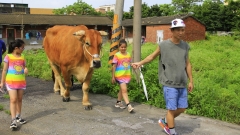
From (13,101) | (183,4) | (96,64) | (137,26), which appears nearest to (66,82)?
(96,64)

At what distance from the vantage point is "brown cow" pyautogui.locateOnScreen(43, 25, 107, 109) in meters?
6.28

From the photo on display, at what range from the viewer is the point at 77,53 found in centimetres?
671

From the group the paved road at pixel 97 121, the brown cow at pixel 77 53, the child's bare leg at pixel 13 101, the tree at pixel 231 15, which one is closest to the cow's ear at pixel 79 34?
the brown cow at pixel 77 53

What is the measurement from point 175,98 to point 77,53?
110 inches

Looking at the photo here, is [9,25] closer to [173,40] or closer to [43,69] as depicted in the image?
[43,69]

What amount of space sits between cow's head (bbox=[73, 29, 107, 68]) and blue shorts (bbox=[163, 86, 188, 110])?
1862 mm

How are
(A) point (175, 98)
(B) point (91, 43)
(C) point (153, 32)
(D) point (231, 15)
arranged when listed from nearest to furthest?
(A) point (175, 98) < (B) point (91, 43) < (C) point (153, 32) < (D) point (231, 15)

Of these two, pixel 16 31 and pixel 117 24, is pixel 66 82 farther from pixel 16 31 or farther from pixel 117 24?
pixel 16 31

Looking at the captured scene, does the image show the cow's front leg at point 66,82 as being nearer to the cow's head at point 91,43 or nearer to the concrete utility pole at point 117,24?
the cow's head at point 91,43

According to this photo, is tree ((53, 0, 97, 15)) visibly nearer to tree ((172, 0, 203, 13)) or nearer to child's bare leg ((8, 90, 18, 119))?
tree ((172, 0, 203, 13))

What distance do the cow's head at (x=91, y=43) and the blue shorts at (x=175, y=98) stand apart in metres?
1.86

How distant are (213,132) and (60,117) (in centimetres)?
277

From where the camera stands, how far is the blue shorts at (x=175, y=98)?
4.65 m

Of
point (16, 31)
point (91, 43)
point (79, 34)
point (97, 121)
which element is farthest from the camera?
point (16, 31)
